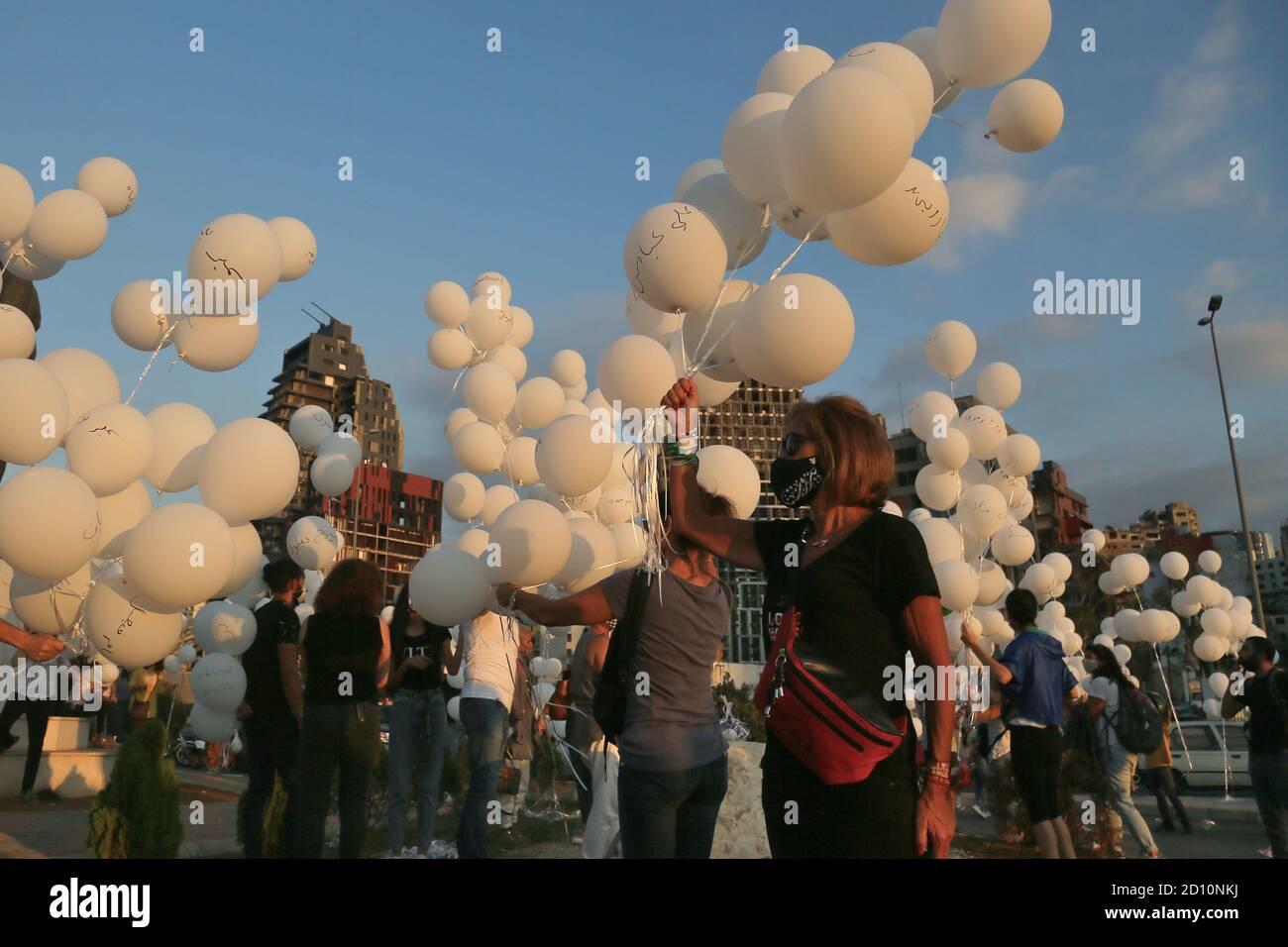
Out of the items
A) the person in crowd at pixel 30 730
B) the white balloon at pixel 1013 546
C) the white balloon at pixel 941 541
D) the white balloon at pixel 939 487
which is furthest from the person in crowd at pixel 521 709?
the white balloon at pixel 1013 546

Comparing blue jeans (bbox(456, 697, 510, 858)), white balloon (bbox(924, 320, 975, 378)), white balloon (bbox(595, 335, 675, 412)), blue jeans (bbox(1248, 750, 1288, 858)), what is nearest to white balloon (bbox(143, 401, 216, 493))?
blue jeans (bbox(456, 697, 510, 858))

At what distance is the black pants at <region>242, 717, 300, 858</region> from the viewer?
477 cm

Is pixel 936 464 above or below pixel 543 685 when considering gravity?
above

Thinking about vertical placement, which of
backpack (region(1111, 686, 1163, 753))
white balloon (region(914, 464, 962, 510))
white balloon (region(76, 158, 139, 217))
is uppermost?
white balloon (region(76, 158, 139, 217))

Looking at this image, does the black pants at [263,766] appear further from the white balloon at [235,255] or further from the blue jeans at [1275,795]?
the blue jeans at [1275,795]

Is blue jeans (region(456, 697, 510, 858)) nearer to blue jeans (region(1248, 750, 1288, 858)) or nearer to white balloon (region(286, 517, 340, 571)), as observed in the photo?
white balloon (region(286, 517, 340, 571))

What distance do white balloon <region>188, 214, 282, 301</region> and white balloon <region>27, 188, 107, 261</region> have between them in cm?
113

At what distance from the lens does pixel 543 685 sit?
36.6 ft
